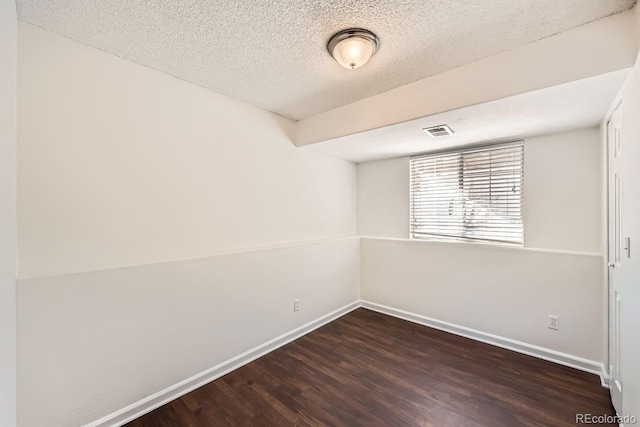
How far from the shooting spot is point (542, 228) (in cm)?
263

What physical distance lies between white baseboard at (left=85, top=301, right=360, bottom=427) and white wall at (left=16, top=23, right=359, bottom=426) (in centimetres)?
6

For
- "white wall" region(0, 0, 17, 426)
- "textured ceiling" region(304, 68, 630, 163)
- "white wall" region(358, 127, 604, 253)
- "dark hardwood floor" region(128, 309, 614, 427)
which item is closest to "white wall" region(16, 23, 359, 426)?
"white wall" region(0, 0, 17, 426)

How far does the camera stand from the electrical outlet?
2447 mm

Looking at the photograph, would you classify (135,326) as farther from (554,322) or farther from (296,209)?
(554,322)

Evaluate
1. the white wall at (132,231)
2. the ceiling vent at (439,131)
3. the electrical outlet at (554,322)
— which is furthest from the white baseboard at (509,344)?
the ceiling vent at (439,131)

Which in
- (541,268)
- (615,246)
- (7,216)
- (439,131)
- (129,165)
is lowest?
(541,268)

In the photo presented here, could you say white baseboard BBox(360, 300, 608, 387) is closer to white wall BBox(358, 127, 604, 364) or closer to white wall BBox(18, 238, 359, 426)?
white wall BBox(358, 127, 604, 364)

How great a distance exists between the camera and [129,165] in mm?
1889

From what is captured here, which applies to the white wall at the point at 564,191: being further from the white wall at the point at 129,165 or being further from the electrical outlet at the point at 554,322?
the white wall at the point at 129,165

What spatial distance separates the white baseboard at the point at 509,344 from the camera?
2289 millimetres

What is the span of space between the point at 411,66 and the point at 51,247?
8.75ft

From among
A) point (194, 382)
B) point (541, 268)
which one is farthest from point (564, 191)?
point (194, 382)

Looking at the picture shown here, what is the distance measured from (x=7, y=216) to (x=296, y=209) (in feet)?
7.32

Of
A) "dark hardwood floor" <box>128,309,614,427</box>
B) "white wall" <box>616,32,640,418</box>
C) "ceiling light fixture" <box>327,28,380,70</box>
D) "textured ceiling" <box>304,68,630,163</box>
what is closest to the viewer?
"white wall" <box>616,32,640,418</box>
